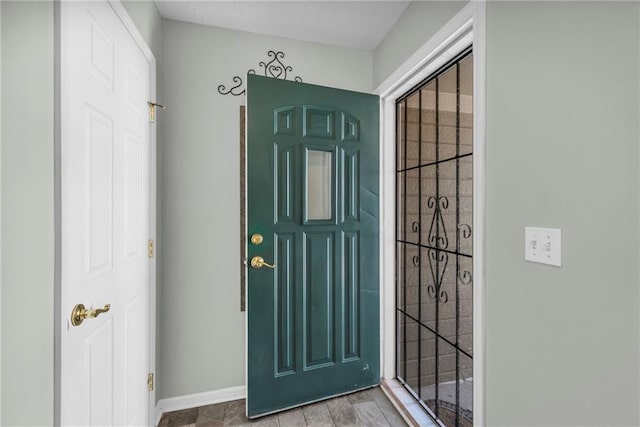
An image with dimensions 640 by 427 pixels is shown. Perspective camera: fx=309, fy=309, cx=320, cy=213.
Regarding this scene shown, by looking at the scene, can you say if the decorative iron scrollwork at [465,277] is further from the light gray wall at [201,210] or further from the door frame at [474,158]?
the light gray wall at [201,210]

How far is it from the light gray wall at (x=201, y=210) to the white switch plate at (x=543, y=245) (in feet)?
5.13

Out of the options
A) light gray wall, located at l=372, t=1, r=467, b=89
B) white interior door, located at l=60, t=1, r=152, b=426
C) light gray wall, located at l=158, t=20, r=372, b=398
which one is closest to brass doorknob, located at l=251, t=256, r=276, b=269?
light gray wall, located at l=158, t=20, r=372, b=398

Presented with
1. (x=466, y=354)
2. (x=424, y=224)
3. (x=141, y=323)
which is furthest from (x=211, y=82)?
(x=466, y=354)

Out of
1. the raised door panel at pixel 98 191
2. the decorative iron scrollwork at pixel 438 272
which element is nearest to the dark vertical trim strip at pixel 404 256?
the decorative iron scrollwork at pixel 438 272

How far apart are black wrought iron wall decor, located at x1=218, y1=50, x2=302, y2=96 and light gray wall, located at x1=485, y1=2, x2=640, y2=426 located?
1278mm

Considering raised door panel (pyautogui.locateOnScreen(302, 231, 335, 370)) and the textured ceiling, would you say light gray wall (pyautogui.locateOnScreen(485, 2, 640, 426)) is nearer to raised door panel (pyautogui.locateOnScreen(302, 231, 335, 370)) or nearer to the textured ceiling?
the textured ceiling

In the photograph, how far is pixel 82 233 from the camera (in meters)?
1.01

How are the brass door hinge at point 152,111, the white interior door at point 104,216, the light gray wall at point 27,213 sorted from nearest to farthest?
the light gray wall at point 27,213
the white interior door at point 104,216
the brass door hinge at point 152,111

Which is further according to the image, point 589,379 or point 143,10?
point 143,10

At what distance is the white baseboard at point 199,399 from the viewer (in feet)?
6.09

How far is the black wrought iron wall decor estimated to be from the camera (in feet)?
6.55

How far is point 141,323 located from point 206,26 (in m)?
1.79

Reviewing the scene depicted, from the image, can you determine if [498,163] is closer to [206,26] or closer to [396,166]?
[396,166]

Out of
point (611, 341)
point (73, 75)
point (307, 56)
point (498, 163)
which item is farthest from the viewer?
point (307, 56)
